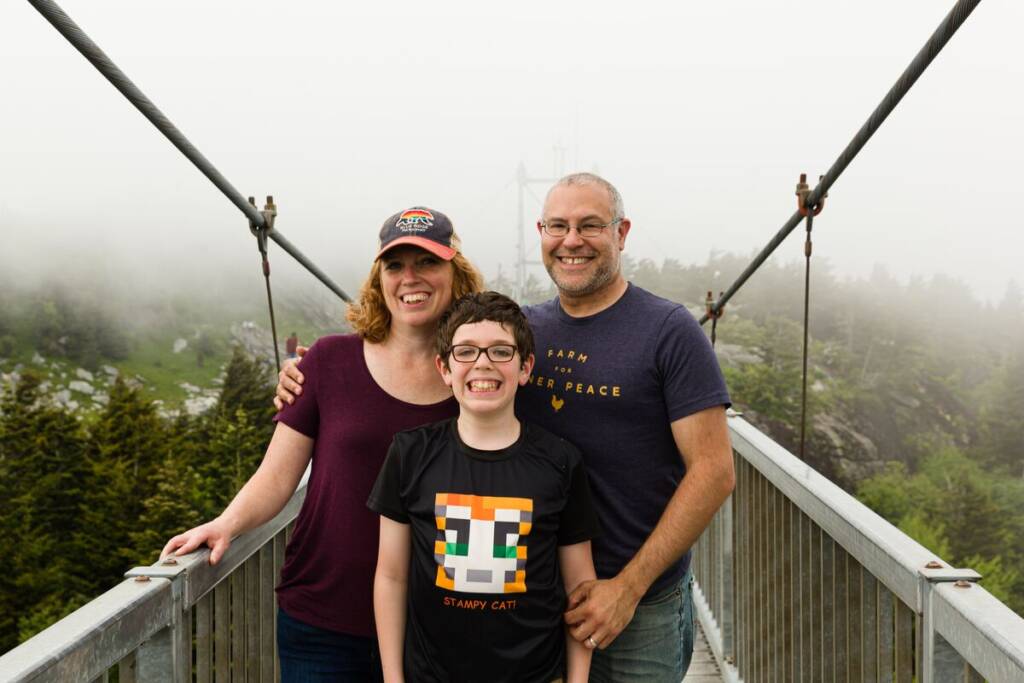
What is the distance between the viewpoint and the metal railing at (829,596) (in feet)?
4.03

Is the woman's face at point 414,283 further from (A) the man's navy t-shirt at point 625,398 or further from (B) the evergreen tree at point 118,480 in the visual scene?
(B) the evergreen tree at point 118,480

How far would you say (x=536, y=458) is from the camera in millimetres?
1717

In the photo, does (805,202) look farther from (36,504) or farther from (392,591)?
(36,504)

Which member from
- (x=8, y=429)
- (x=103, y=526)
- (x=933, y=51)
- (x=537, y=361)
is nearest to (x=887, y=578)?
(x=537, y=361)

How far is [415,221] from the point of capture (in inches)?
74.3

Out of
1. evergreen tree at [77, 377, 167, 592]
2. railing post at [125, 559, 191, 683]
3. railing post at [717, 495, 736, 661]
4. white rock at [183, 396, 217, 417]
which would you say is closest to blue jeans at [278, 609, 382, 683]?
railing post at [125, 559, 191, 683]

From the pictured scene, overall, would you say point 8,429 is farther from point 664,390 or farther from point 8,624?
point 664,390

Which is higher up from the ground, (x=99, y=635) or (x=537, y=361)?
(x=537, y=361)

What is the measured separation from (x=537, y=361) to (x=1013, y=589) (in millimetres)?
61026

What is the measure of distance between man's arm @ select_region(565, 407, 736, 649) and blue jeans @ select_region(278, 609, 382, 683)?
0.48 meters

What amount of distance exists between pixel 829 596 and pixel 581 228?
874mm

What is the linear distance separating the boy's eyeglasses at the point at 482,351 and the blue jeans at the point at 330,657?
1.95 feet

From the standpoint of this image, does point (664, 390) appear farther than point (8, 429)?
No

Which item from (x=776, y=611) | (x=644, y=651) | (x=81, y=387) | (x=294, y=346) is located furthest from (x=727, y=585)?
(x=81, y=387)
